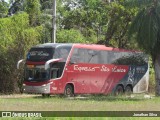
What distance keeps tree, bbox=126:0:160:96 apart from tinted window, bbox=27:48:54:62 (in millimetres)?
5266

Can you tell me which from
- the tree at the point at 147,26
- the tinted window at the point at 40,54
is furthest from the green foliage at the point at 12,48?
the tree at the point at 147,26

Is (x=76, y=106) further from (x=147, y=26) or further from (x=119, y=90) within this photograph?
(x=119, y=90)

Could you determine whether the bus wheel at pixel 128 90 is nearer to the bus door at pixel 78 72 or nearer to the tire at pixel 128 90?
the tire at pixel 128 90

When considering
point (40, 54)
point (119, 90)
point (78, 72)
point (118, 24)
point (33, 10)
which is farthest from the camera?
point (33, 10)

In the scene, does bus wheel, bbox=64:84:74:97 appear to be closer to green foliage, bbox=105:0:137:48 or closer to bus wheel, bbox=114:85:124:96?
bus wheel, bbox=114:85:124:96

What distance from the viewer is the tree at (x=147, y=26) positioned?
25.2 metres

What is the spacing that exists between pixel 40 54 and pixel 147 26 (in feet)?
23.0

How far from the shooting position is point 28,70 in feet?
90.0

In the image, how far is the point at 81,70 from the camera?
92.9 ft

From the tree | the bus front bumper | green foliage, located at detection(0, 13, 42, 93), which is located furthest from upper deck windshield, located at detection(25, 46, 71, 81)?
green foliage, located at detection(0, 13, 42, 93)

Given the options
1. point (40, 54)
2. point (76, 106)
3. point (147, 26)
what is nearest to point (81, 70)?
point (40, 54)

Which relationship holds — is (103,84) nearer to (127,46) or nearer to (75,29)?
(127,46)

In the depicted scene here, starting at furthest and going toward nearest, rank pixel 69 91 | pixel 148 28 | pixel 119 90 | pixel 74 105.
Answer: pixel 119 90 < pixel 69 91 < pixel 148 28 < pixel 74 105

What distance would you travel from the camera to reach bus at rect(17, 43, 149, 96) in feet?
87.8
